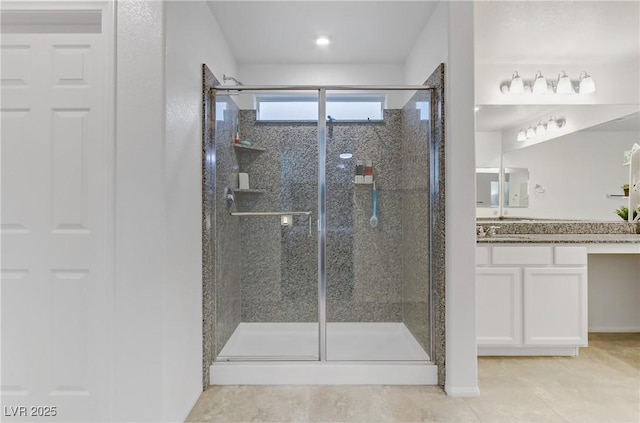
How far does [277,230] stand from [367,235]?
80 cm

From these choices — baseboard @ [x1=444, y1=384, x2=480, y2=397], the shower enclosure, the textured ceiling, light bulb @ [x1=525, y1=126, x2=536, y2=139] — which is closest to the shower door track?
the shower enclosure

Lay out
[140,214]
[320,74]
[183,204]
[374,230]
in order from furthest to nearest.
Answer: [320,74] < [374,230] < [183,204] < [140,214]

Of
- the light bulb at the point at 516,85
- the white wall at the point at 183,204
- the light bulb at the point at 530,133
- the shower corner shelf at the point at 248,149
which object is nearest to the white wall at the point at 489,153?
the light bulb at the point at 530,133

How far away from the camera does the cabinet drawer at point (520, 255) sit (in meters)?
2.78

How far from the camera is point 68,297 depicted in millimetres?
1929

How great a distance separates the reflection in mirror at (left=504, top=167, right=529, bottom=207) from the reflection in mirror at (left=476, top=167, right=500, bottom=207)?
0.10 metres

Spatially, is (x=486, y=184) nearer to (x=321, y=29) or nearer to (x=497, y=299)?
(x=497, y=299)

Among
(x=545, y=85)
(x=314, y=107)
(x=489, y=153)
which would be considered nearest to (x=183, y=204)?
(x=314, y=107)

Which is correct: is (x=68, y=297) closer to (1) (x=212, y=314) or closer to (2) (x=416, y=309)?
(1) (x=212, y=314)

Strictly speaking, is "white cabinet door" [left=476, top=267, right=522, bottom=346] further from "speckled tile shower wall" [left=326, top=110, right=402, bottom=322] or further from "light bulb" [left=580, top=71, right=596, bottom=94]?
"light bulb" [left=580, top=71, right=596, bottom=94]

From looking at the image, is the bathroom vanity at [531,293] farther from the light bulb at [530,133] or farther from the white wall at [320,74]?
the white wall at [320,74]

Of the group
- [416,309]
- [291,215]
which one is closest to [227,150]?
[291,215]

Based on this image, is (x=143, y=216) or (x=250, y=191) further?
(x=250, y=191)

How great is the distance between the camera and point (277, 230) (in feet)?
10.5
